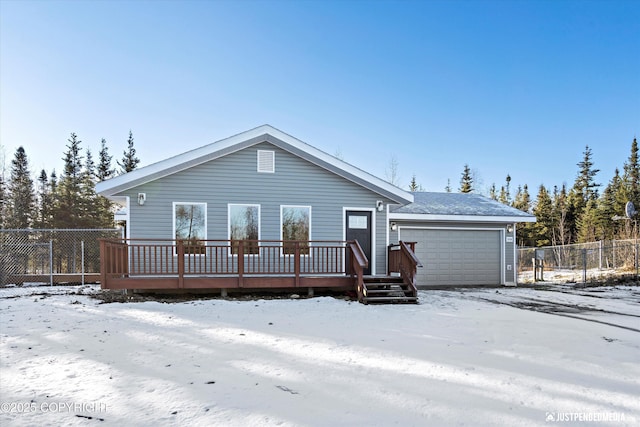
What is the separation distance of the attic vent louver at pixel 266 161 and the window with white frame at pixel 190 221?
68.1 inches

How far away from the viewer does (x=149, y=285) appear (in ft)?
27.7

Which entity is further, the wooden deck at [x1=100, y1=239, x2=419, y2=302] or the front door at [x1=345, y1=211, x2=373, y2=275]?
the front door at [x1=345, y1=211, x2=373, y2=275]

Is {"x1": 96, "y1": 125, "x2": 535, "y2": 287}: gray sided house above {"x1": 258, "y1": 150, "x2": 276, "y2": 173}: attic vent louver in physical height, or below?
below

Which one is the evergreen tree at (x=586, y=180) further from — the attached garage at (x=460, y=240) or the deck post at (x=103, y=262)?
the deck post at (x=103, y=262)

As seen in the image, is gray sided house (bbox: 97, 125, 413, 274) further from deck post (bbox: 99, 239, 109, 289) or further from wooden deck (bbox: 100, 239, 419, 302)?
deck post (bbox: 99, 239, 109, 289)

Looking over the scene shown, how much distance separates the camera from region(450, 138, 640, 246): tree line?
30.7 metres

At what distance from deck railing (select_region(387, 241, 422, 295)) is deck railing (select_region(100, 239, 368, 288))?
42.9 inches

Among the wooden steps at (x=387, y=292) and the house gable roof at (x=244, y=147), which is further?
the house gable roof at (x=244, y=147)

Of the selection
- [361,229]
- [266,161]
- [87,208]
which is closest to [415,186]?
[87,208]

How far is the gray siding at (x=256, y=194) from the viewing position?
30.2ft

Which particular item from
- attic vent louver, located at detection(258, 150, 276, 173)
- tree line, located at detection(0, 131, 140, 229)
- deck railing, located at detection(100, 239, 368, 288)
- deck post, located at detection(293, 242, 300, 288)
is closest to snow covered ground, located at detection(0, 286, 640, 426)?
deck railing, located at detection(100, 239, 368, 288)

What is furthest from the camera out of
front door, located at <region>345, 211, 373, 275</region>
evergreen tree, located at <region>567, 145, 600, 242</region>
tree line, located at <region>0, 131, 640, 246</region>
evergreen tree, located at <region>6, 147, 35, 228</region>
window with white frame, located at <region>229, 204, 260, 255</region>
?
evergreen tree, located at <region>567, 145, 600, 242</region>

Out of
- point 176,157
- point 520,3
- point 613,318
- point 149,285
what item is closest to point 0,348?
point 149,285

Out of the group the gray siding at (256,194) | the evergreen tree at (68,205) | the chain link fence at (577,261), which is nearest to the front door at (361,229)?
the gray siding at (256,194)
